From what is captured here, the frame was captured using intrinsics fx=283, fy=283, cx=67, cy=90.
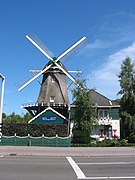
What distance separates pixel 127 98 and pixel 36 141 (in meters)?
19.3

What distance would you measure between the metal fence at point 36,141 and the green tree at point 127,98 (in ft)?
45.9

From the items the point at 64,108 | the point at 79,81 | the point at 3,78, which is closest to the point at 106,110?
the point at 64,108

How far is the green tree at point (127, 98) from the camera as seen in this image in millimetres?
42312

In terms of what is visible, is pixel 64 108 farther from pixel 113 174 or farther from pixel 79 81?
pixel 113 174

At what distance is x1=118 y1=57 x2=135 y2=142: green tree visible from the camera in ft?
139

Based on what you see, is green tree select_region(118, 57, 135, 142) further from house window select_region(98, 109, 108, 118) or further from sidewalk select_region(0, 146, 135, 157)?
sidewalk select_region(0, 146, 135, 157)

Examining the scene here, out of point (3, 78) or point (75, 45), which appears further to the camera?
point (75, 45)

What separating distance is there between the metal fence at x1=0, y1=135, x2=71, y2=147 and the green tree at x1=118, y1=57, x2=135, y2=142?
14.0 m

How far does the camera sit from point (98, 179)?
9883 mm

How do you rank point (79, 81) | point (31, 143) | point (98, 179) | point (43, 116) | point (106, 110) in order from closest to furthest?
1. point (98, 179)
2. point (31, 143)
3. point (79, 81)
4. point (43, 116)
5. point (106, 110)

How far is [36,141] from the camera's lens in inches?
1195

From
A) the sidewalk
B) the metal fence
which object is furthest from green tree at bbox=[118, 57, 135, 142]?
the sidewalk

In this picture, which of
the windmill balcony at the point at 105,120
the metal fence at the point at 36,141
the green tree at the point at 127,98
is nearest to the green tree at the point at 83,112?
the metal fence at the point at 36,141

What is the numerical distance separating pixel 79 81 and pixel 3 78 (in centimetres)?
1111
